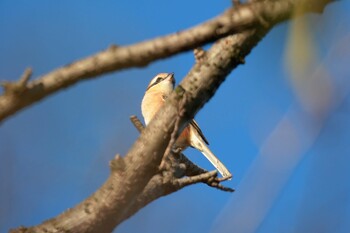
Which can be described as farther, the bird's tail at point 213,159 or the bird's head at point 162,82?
the bird's head at point 162,82

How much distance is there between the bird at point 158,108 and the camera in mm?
6085

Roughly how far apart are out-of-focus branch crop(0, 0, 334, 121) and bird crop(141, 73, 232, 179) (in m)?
3.93

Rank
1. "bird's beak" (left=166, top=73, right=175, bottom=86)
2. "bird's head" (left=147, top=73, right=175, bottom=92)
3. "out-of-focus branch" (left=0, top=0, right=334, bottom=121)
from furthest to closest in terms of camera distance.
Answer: "bird's beak" (left=166, top=73, right=175, bottom=86)
"bird's head" (left=147, top=73, right=175, bottom=92)
"out-of-focus branch" (left=0, top=0, right=334, bottom=121)

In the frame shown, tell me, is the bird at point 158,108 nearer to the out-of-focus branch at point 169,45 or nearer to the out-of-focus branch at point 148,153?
the out-of-focus branch at point 148,153

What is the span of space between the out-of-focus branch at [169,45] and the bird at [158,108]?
155 inches

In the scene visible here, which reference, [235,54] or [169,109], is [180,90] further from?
[235,54]

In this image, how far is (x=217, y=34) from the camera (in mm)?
1392

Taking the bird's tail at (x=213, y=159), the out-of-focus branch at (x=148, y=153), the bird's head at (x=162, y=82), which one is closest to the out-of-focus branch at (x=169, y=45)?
the out-of-focus branch at (x=148, y=153)

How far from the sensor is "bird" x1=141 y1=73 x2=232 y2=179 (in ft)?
20.0

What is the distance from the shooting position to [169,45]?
1.42 metres

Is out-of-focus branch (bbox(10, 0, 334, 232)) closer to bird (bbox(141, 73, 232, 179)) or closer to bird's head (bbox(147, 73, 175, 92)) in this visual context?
bird (bbox(141, 73, 232, 179))

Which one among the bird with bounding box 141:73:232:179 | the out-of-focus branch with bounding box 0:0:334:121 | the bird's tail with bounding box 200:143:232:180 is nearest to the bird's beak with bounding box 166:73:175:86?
the bird with bounding box 141:73:232:179

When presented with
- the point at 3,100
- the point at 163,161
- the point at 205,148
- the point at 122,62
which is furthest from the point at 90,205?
the point at 205,148

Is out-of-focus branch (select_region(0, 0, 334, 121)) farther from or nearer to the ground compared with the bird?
nearer to the ground
